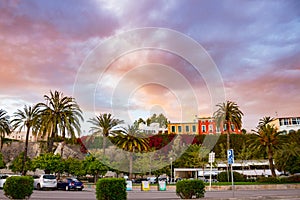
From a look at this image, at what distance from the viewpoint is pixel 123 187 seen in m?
16.8

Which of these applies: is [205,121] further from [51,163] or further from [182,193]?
[182,193]

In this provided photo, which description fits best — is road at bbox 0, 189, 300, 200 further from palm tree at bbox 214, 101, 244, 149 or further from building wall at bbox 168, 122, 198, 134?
building wall at bbox 168, 122, 198, 134

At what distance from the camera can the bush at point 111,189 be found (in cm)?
1638

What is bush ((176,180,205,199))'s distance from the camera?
773 inches

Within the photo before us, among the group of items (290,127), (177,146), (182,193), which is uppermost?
(290,127)

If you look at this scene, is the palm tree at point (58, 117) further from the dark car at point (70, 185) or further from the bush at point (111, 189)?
the bush at point (111, 189)

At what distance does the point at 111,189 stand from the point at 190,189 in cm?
547

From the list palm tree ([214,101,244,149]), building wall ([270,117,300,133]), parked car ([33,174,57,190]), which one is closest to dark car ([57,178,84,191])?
parked car ([33,174,57,190])

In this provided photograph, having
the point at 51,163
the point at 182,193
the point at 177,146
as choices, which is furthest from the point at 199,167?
the point at 182,193

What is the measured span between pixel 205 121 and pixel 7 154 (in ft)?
204

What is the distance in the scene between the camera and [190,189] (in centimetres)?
1961

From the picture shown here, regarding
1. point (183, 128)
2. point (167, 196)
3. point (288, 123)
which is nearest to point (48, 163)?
point (167, 196)

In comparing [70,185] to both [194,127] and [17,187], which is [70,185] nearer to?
[17,187]

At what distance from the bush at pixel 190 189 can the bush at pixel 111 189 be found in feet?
14.7
